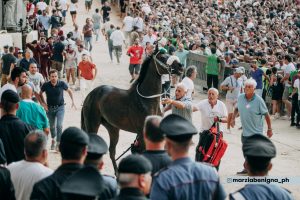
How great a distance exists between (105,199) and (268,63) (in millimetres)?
16748

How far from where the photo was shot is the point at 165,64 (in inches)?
544

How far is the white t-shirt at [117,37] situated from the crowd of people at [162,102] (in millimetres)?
42

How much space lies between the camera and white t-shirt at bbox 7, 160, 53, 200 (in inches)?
287

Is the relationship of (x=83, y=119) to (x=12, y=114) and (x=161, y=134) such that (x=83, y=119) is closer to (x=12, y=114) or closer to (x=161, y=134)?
(x=12, y=114)

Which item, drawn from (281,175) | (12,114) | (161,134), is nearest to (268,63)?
(281,175)

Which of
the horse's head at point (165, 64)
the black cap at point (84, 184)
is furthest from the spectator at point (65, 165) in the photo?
the horse's head at point (165, 64)

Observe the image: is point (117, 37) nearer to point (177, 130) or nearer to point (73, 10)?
point (73, 10)

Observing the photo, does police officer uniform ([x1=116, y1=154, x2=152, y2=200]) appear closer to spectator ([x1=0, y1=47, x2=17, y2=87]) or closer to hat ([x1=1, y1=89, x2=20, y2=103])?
hat ([x1=1, y1=89, x2=20, y2=103])

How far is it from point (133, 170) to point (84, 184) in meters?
0.39

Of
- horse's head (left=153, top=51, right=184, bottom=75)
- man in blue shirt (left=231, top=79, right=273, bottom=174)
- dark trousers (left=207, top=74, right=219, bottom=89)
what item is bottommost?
dark trousers (left=207, top=74, right=219, bottom=89)

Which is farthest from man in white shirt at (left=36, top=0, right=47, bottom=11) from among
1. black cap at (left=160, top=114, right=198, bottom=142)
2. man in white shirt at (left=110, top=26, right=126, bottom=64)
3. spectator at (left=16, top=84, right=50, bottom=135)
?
black cap at (left=160, top=114, right=198, bottom=142)

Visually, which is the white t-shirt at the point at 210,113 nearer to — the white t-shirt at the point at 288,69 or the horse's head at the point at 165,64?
the horse's head at the point at 165,64

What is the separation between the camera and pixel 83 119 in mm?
14656

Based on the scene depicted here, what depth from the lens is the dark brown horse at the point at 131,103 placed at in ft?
44.4
